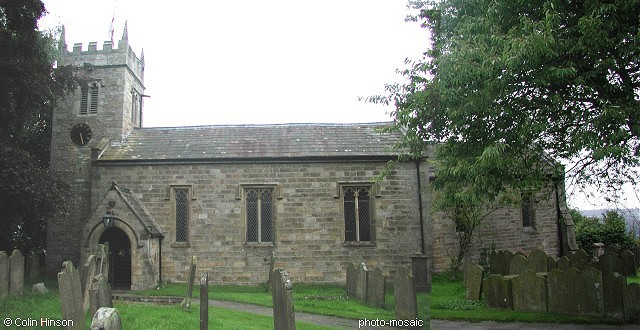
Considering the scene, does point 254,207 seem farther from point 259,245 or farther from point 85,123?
point 85,123

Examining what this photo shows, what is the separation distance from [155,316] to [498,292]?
8.52m

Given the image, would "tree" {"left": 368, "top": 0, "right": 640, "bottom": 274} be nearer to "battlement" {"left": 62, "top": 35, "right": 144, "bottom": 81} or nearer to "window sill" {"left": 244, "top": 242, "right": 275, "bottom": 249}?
"window sill" {"left": 244, "top": 242, "right": 275, "bottom": 249}

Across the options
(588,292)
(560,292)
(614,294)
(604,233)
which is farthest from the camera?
(604,233)

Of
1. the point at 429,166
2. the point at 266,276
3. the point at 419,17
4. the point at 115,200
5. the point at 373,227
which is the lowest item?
the point at 266,276

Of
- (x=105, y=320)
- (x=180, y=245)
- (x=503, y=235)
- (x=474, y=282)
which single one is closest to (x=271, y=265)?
(x=180, y=245)

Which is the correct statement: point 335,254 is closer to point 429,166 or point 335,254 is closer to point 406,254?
point 406,254

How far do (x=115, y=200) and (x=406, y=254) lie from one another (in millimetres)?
11109

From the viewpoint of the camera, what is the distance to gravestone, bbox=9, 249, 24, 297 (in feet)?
45.6

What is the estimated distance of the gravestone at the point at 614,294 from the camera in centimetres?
1066

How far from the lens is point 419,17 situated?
40.2 feet

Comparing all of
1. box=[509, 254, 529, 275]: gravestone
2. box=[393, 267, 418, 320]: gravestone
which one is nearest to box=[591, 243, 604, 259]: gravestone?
box=[509, 254, 529, 275]: gravestone

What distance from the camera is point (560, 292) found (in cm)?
1152

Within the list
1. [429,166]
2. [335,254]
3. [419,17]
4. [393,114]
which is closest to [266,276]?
[335,254]

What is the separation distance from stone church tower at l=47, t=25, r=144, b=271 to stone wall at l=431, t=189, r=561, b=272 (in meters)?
14.7
